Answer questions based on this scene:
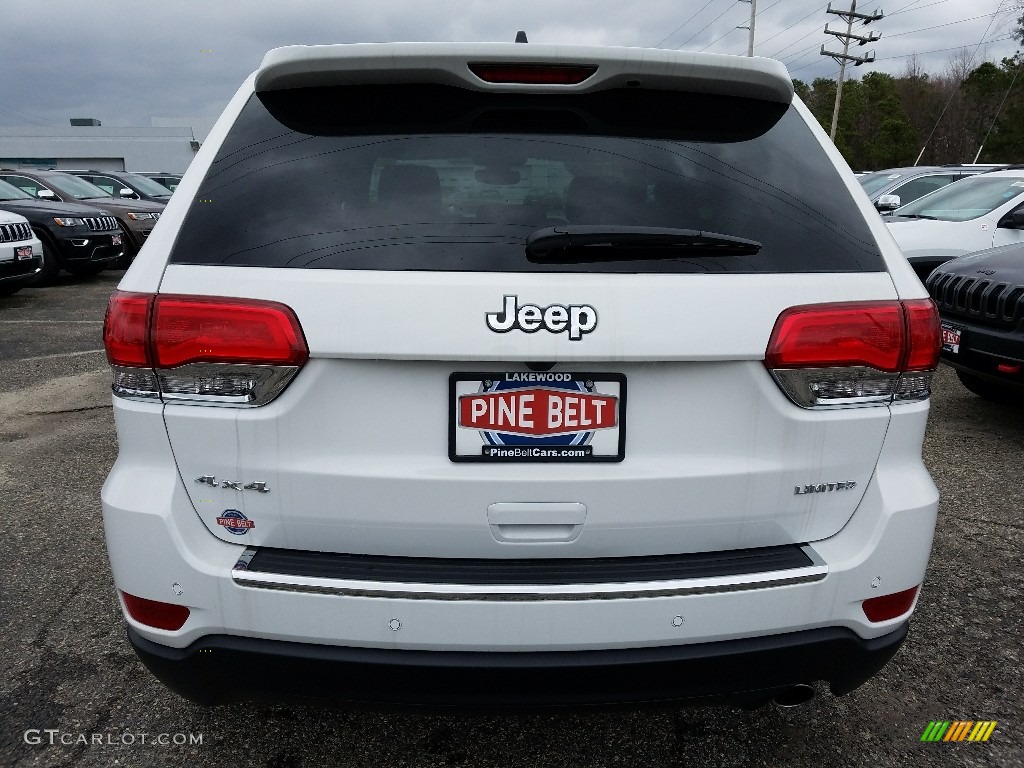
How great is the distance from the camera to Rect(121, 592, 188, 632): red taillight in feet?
5.59

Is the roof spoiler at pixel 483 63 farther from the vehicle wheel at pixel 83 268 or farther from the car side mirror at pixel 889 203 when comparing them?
the vehicle wheel at pixel 83 268

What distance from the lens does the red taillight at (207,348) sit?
1588 mm

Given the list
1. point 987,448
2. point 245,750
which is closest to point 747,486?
point 245,750

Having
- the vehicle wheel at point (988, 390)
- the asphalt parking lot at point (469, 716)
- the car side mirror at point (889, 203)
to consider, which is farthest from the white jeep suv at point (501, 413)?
the car side mirror at point (889, 203)

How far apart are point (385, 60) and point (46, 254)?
12.1 meters

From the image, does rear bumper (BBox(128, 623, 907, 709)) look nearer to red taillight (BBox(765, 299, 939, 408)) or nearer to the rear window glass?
red taillight (BBox(765, 299, 939, 408))

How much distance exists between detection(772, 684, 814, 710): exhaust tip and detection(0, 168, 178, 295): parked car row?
1057 cm

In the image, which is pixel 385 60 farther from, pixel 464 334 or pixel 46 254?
pixel 46 254

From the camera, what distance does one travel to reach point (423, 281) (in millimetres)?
1577

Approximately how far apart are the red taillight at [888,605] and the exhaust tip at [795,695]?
22 centimetres

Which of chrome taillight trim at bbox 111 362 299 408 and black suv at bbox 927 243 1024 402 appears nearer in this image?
chrome taillight trim at bbox 111 362 299 408

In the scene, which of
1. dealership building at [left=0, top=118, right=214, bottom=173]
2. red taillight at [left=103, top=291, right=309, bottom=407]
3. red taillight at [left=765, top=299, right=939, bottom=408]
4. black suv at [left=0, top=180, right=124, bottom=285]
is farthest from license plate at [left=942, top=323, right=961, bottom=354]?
dealership building at [left=0, top=118, right=214, bottom=173]

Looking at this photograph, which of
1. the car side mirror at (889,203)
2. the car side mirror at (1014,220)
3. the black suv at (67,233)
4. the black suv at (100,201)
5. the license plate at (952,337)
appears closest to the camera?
the license plate at (952,337)

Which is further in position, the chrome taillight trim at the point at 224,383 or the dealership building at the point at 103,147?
the dealership building at the point at 103,147
